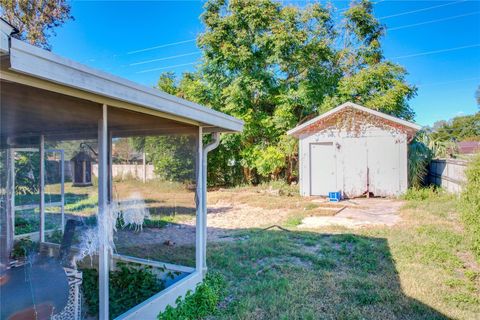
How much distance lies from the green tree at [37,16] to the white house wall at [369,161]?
11711 millimetres

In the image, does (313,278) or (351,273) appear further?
(351,273)

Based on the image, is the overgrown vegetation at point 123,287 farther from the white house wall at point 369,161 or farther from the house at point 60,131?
the white house wall at point 369,161

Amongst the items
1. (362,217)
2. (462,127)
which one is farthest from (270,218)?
(462,127)

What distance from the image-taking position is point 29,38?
1212 centimetres

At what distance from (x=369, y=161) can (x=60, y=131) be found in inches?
409

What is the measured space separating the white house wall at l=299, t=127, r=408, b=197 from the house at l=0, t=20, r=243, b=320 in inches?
352

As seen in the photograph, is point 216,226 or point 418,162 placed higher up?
point 418,162

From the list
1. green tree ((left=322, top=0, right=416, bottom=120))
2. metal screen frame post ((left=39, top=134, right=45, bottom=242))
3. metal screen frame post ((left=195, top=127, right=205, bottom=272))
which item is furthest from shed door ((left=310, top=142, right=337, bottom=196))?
metal screen frame post ((left=39, top=134, right=45, bottom=242))

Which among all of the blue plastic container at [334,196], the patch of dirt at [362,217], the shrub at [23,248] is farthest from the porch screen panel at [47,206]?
the blue plastic container at [334,196]

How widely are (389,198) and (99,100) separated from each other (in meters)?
10.6

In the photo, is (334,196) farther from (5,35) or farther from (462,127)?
(462,127)

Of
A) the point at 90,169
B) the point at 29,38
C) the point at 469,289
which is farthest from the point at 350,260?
the point at 29,38

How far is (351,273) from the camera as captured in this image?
397 cm

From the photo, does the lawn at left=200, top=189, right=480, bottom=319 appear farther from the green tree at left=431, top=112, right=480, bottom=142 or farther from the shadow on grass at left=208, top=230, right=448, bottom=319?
the green tree at left=431, top=112, right=480, bottom=142
